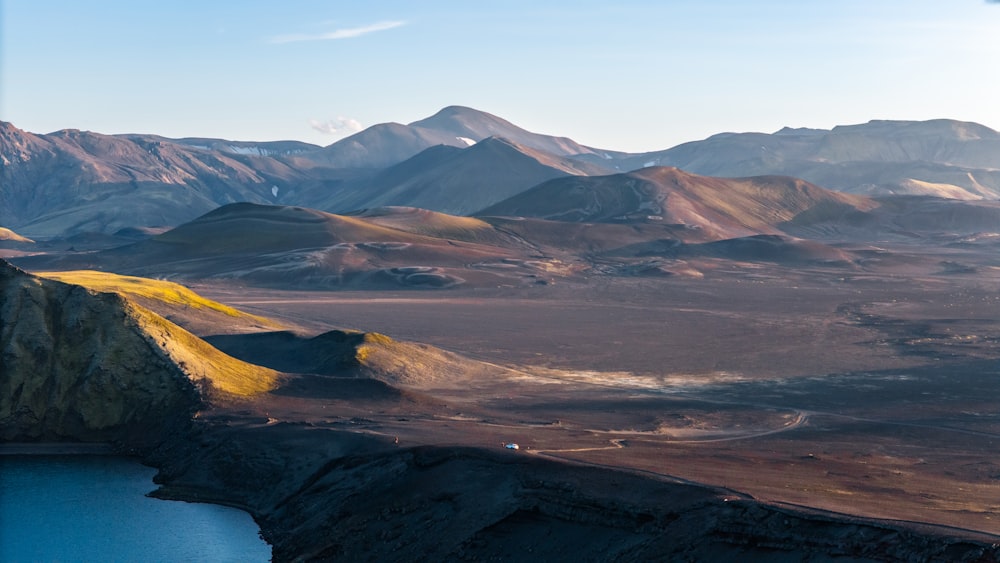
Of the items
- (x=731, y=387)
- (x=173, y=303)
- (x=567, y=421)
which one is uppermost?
(x=173, y=303)

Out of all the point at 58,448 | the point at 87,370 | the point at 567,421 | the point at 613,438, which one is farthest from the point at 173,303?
the point at 613,438

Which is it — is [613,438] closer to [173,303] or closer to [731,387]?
[731,387]

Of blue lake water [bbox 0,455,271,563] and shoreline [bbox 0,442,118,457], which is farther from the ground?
shoreline [bbox 0,442,118,457]

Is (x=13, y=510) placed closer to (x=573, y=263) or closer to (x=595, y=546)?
(x=595, y=546)

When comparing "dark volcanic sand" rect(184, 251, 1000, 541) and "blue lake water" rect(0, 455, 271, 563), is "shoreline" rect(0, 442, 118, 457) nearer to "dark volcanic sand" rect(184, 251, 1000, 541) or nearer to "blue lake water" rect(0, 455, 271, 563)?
"blue lake water" rect(0, 455, 271, 563)

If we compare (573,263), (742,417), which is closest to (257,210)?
(573,263)

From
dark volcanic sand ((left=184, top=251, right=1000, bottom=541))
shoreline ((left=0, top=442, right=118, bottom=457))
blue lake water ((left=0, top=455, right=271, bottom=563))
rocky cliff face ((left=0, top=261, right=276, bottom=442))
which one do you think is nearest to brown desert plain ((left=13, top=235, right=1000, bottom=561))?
dark volcanic sand ((left=184, top=251, right=1000, bottom=541))
